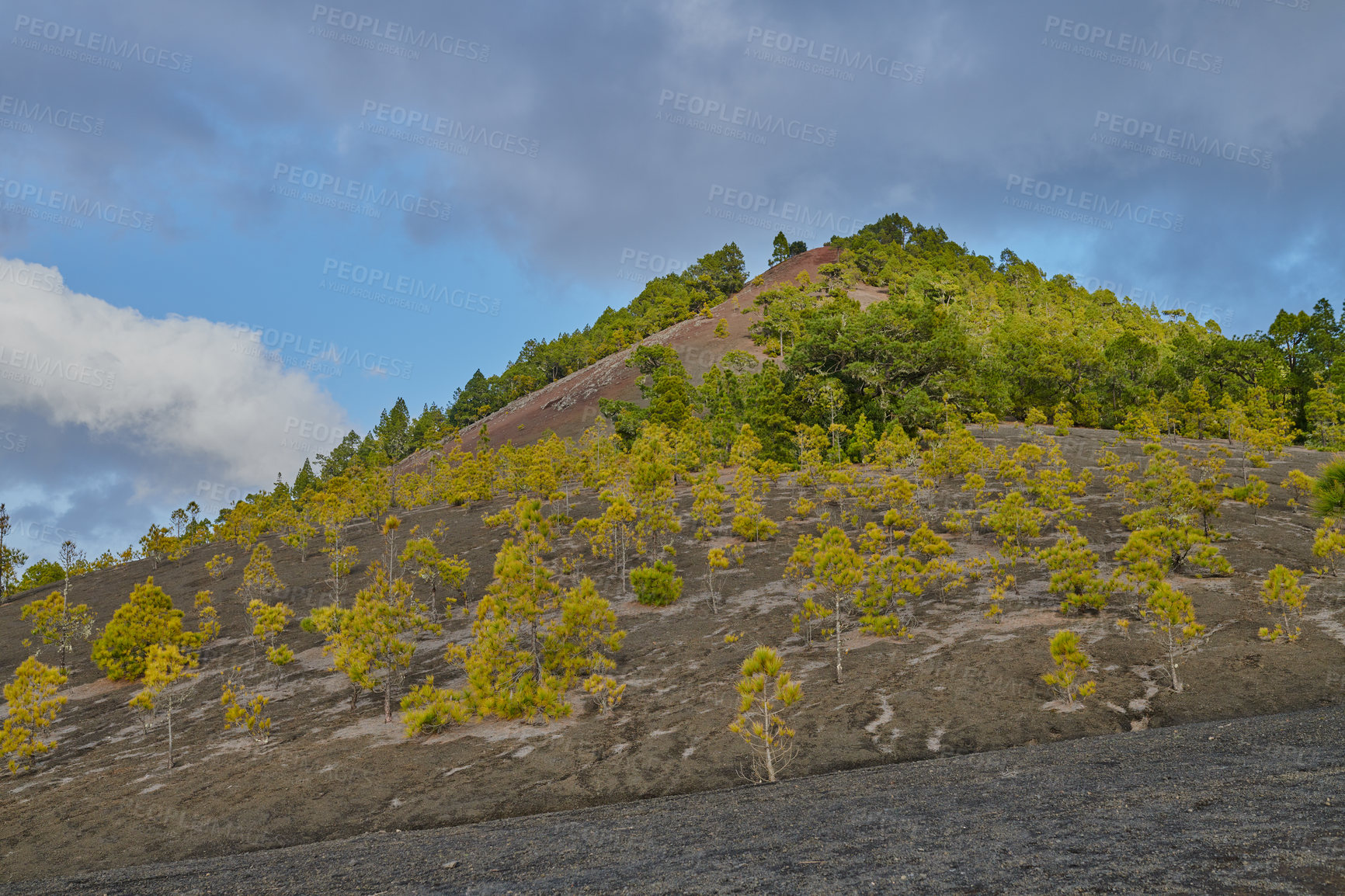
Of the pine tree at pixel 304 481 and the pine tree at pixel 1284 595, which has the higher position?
the pine tree at pixel 304 481

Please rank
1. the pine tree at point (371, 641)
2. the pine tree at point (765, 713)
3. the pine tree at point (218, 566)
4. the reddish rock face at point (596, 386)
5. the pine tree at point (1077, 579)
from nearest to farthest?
the pine tree at point (765, 713) → the pine tree at point (371, 641) → the pine tree at point (1077, 579) → the pine tree at point (218, 566) → the reddish rock face at point (596, 386)

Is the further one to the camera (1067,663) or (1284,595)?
(1284,595)

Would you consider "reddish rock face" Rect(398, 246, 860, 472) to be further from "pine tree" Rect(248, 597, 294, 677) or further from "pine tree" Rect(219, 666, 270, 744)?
"pine tree" Rect(219, 666, 270, 744)

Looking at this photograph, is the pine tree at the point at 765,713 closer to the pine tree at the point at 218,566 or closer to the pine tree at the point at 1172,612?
the pine tree at the point at 1172,612

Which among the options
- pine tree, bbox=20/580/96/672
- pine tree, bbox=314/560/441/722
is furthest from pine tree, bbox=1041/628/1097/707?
pine tree, bbox=20/580/96/672

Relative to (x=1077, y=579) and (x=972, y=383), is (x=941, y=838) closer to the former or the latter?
(x=1077, y=579)

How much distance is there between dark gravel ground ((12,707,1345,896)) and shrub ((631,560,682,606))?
18.3m

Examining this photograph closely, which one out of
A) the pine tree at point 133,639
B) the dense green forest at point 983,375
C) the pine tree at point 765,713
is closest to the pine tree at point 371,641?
the pine tree at point 765,713

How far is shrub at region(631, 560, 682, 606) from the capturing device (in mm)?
34688

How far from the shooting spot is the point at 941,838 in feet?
33.8

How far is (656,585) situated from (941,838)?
24.9m

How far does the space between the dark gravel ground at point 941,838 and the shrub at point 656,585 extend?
18310 millimetres

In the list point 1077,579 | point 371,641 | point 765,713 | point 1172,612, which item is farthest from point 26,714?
point 1077,579

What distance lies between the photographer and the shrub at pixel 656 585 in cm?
3469
